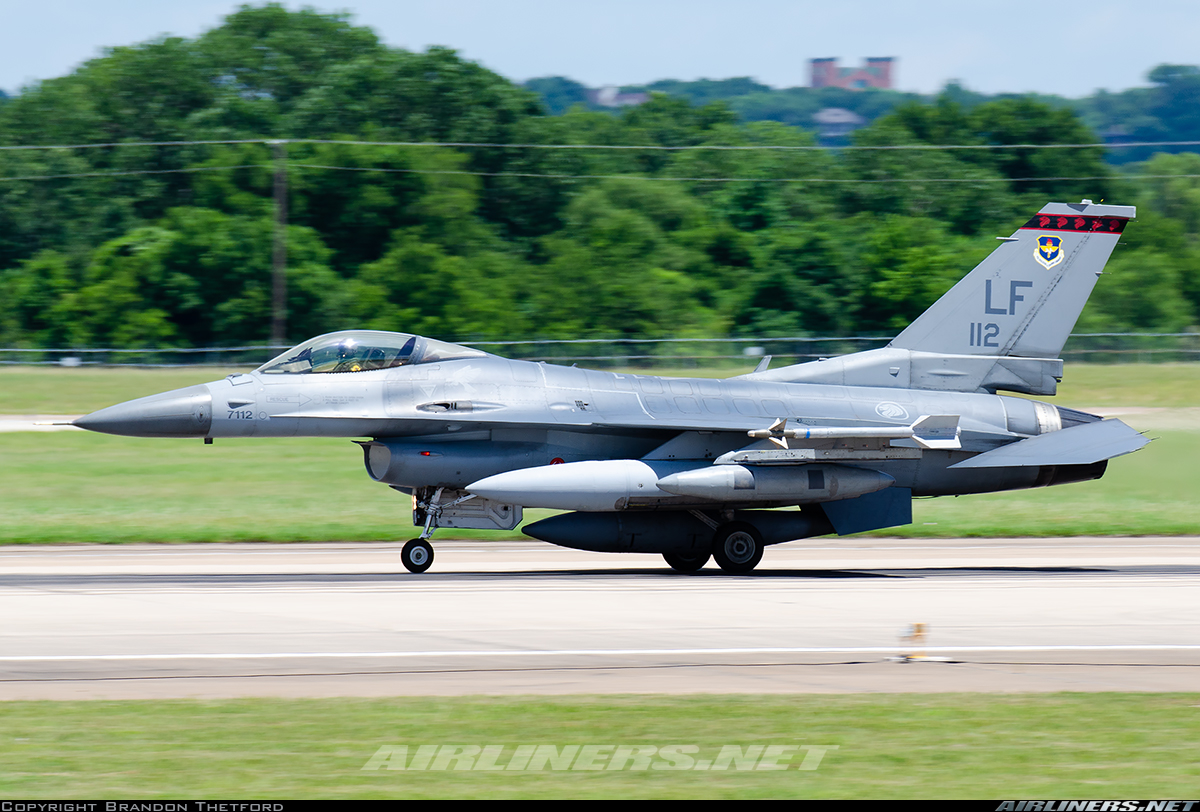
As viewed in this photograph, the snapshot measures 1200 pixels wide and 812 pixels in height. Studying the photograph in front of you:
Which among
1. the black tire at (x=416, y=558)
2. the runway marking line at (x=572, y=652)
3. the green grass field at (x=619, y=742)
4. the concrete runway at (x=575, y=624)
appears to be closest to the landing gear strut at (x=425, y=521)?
the black tire at (x=416, y=558)

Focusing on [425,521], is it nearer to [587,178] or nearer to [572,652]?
[572,652]

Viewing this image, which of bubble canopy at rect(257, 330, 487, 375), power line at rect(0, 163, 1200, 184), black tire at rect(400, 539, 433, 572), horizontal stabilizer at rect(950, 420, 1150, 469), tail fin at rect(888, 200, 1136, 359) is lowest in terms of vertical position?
black tire at rect(400, 539, 433, 572)

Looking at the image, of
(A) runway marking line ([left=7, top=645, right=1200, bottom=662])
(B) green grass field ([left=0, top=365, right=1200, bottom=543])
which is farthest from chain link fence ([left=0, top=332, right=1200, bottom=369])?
(A) runway marking line ([left=7, top=645, right=1200, bottom=662])

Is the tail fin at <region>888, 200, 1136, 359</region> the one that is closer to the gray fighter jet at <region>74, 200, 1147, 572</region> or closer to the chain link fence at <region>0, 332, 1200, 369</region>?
the gray fighter jet at <region>74, 200, 1147, 572</region>

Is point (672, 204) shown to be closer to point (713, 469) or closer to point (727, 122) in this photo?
point (727, 122)

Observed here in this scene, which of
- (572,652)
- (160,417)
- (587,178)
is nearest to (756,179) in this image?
(587,178)

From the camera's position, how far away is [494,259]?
185 ft

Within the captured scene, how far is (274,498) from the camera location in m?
24.7

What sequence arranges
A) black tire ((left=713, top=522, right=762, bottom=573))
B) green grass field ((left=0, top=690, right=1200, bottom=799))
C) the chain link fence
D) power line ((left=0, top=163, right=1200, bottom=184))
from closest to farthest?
1. green grass field ((left=0, top=690, right=1200, bottom=799))
2. black tire ((left=713, top=522, right=762, bottom=573))
3. the chain link fence
4. power line ((left=0, top=163, right=1200, bottom=184))
